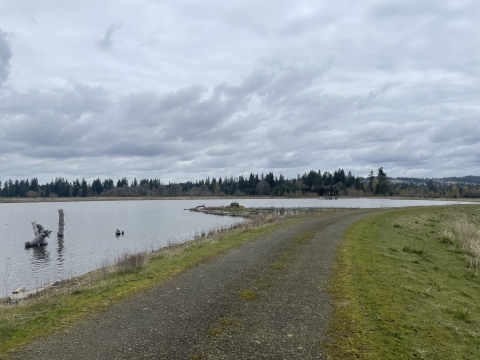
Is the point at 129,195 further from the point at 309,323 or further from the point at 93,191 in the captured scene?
the point at 309,323

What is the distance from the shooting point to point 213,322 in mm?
7320

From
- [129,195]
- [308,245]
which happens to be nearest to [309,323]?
[308,245]

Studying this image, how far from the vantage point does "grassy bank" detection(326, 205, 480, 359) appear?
637 centimetres

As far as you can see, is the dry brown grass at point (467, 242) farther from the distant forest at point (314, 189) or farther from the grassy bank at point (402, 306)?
the distant forest at point (314, 189)

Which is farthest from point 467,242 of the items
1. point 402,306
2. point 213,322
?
point 213,322

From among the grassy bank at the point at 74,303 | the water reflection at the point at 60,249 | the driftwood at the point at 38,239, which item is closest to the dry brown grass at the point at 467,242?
the grassy bank at the point at 74,303

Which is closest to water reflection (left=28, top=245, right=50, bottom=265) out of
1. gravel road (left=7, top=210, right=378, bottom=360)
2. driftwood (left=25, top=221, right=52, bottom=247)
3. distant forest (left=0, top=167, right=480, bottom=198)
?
driftwood (left=25, top=221, right=52, bottom=247)

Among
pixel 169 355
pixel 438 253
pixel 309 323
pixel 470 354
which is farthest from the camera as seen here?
pixel 438 253

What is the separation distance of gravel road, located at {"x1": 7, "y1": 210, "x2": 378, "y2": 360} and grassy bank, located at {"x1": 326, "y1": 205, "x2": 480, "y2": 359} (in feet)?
1.79

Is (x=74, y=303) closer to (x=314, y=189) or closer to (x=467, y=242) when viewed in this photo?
(x=467, y=242)

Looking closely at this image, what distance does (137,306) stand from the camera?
8.58m

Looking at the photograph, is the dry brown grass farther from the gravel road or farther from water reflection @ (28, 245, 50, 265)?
water reflection @ (28, 245, 50, 265)

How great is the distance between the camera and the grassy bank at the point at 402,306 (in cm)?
637

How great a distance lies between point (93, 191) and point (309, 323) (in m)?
208
